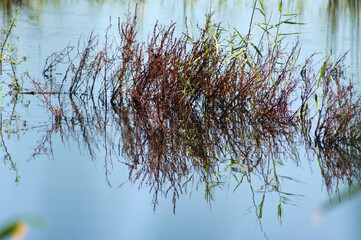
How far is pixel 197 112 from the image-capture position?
16.0ft

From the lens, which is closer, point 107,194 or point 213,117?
point 107,194

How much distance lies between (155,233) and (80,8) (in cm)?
992

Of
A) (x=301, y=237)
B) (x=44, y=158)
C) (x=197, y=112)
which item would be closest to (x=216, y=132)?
(x=197, y=112)

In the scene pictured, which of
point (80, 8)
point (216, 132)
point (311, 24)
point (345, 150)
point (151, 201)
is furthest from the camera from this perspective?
point (80, 8)

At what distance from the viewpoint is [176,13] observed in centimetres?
1109

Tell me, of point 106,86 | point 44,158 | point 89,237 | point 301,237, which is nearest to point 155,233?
point 89,237

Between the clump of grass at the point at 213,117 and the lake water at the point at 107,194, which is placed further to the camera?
the clump of grass at the point at 213,117

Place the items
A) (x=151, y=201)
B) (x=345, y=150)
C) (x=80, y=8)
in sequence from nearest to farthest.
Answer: (x=151, y=201) → (x=345, y=150) → (x=80, y=8)

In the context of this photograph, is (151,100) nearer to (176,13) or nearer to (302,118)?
(302,118)

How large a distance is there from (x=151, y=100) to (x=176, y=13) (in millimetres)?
6472

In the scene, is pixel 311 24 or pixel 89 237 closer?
pixel 89 237

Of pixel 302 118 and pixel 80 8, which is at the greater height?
pixel 80 8

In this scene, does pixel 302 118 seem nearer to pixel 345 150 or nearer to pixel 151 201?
pixel 345 150

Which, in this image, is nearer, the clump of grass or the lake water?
the lake water
